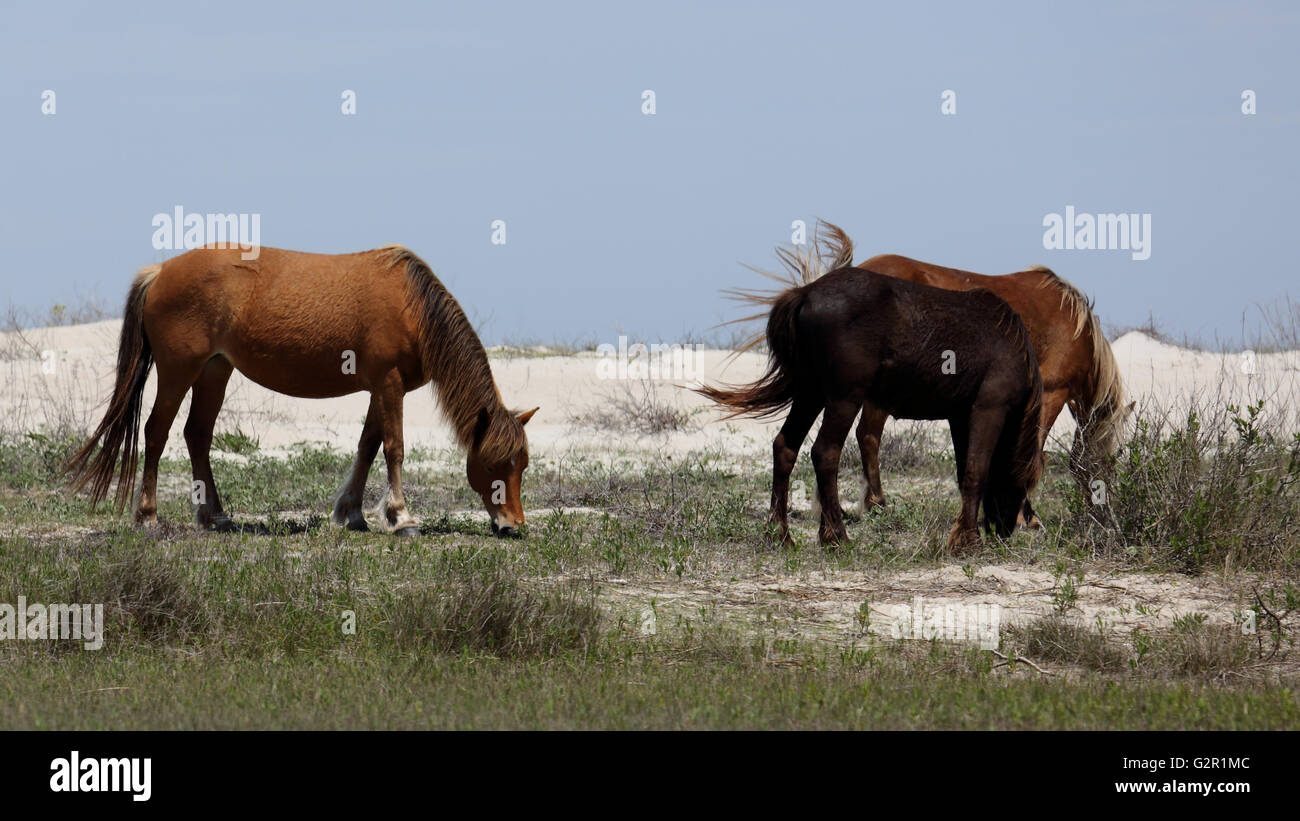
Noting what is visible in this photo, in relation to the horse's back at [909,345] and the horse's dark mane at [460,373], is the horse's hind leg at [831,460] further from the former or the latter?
the horse's dark mane at [460,373]

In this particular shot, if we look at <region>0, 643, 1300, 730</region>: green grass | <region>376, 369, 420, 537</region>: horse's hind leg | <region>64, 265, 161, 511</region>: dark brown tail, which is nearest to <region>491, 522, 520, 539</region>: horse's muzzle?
<region>376, 369, 420, 537</region>: horse's hind leg

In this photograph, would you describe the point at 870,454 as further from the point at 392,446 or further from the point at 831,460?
the point at 392,446

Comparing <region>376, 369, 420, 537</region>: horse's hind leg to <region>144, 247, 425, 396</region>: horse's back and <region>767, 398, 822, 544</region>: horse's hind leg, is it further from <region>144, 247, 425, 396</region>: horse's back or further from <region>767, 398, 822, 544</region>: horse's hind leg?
<region>767, 398, 822, 544</region>: horse's hind leg

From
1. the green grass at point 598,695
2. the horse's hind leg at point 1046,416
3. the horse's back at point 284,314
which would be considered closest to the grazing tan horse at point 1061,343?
the horse's hind leg at point 1046,416

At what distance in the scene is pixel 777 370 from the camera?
9.56 m

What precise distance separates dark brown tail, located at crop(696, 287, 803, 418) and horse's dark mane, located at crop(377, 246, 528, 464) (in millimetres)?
1694

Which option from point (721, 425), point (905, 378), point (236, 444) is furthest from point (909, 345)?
point (236, 444)

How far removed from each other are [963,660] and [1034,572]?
2.04m

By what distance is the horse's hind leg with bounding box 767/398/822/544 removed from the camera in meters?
9.33

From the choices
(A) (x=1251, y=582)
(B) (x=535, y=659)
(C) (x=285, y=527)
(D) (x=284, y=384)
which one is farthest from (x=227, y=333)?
(A) (x=1251, y=582)
